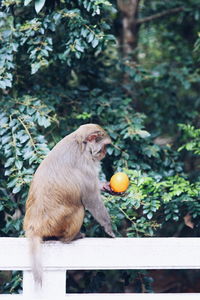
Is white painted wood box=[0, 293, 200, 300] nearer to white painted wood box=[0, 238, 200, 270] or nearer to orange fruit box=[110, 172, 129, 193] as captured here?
white painted wood box=[0, 238, 200, 270]

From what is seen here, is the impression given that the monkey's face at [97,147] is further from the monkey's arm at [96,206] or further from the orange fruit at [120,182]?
the monkey's arm at [96,206]

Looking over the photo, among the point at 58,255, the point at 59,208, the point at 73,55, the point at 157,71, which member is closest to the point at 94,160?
the point at 59,208

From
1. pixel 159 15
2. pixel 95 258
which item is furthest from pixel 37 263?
pixel 159 15

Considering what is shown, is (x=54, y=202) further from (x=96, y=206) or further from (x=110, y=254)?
(x=110, y=254)

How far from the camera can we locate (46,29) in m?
4.74

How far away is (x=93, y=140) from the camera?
415cm

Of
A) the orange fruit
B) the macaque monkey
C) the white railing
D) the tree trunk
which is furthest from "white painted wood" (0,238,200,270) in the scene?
the tree trunk

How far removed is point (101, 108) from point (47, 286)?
2.14m

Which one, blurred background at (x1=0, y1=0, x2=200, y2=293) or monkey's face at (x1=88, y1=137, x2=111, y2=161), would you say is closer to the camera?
monkey's face at (x1=88, y1=137, x2=111, y2=161)

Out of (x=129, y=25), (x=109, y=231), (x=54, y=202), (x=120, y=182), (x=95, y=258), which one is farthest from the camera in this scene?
(x=129, y=25)

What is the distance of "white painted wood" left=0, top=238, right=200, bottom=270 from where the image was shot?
351 centimetres

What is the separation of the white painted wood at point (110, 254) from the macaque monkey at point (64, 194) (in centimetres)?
17

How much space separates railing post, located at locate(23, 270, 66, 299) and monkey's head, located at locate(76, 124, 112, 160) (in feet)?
3.38

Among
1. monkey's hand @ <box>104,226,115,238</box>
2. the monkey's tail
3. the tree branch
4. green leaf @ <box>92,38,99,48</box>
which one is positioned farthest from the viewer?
the tree branch
